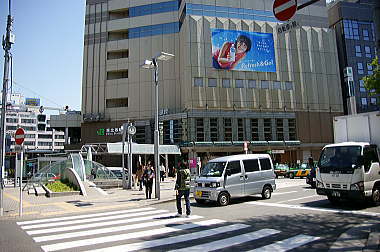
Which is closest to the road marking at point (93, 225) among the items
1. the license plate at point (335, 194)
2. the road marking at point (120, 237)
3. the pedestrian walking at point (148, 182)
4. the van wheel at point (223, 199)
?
the road marking at point (120, 237)

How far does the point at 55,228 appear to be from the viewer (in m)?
8.81

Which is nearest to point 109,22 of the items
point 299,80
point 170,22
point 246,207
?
point 170,22

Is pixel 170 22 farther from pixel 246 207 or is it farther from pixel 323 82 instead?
pixel 246 207

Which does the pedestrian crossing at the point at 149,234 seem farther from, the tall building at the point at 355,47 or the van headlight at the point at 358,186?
the tall building at the point at 355,47

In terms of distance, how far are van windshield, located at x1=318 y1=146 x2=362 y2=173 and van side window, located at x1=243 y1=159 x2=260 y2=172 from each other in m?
3.03

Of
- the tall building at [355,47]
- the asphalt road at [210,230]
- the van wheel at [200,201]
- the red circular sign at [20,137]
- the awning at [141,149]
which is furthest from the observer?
the tall building at [355,47]

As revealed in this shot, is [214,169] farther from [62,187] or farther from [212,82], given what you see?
[212,82]

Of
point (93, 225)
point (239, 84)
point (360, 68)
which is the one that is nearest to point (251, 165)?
point (93, 225)

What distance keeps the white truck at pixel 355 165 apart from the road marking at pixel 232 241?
13.4 ft

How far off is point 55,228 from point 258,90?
129ft

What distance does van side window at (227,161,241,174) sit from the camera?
41.4 ft

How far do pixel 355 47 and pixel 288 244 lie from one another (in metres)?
57.6

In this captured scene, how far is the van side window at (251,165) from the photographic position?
13.2 m

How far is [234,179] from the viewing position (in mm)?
12586
